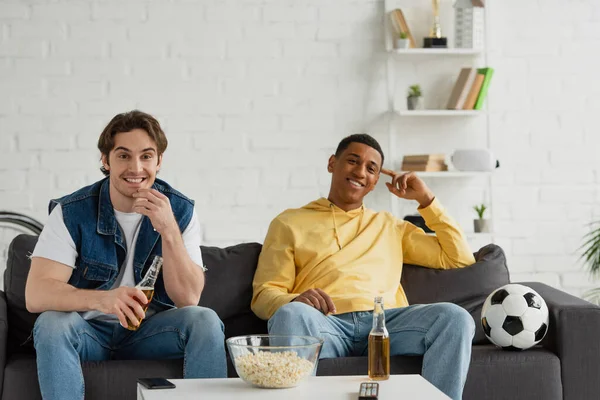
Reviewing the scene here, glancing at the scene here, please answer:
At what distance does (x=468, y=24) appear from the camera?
4.54 metres

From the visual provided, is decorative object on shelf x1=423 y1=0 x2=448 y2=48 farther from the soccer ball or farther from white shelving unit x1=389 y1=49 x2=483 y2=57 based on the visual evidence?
Answer: the soccer ball

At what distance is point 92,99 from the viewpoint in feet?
14.6

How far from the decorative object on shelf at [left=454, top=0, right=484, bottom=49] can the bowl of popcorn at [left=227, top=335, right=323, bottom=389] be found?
2.72 meters

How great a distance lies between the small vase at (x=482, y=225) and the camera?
4.56 m

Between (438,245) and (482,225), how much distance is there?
1383 millimetres

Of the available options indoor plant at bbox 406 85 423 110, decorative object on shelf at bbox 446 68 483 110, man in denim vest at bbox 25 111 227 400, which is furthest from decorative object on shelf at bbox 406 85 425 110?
man in denim vest at bbox 25 111 227 400

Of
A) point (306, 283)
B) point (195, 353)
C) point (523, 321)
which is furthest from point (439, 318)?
point (195, 353)

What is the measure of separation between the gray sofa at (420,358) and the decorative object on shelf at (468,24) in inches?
62.6

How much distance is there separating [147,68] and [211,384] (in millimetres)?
2611

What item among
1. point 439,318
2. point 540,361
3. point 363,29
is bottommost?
point 540,361

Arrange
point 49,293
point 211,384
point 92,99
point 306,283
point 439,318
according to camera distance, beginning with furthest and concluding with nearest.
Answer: point 92,99
point 306,283
point 439,318
point 49,293
point 211,384

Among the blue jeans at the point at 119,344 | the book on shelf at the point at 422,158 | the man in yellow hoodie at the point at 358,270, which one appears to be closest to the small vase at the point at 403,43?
the book on shelf at the point at 422,158

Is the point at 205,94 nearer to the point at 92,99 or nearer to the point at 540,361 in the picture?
the point at 92,99

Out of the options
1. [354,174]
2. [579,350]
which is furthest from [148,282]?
[579,350]
